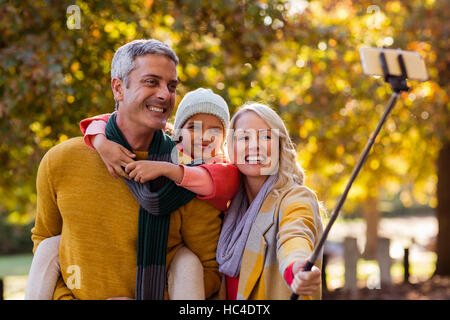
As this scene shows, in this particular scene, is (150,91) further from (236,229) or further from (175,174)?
(236,229)

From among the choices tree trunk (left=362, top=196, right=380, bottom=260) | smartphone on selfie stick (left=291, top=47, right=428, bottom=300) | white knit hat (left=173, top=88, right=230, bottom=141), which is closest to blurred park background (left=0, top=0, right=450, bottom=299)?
white knit hat (left=173, top=88, right=230, bottom=141)

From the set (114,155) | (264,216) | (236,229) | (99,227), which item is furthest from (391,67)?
(99,227)

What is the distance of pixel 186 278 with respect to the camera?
8.41 ft

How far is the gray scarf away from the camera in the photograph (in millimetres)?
2588

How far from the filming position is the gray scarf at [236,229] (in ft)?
8.49

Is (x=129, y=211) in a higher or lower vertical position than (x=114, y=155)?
lower

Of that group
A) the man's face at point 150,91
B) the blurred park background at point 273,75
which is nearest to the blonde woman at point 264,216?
the man's face at point 150,91

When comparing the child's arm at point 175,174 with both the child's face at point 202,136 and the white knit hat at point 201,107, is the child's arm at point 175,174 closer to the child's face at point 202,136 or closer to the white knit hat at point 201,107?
the child's face at point 202,136

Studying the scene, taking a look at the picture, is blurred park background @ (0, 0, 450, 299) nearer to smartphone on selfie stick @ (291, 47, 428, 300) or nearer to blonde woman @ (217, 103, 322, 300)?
blonde woman @ (217, 103, 322, 300)

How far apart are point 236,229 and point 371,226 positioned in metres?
13.5

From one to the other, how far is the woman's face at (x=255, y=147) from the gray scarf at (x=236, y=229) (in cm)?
8

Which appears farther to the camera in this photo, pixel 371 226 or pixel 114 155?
pixel 371 226

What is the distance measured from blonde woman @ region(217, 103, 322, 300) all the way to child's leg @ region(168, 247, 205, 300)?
13 cm
